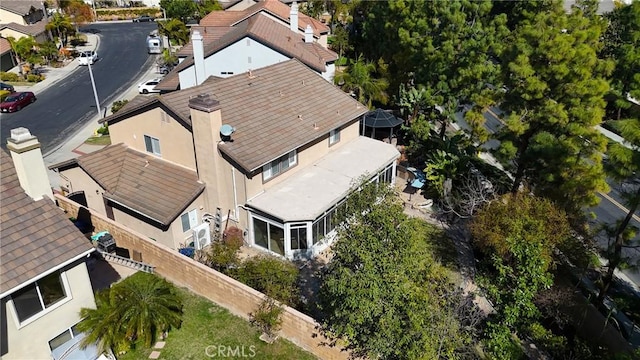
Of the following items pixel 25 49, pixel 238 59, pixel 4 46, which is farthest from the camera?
pixel 4 46

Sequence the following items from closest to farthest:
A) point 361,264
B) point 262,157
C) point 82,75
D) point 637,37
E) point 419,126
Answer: point 361,264, point 262,157, point 419,126, point 637,37, point 82,75

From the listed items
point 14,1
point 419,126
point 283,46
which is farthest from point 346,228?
point 14,1

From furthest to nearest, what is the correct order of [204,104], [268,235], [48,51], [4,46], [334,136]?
[48,51], [4,46], [334,136], [268,235], [204,104]

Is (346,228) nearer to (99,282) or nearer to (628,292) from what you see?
(99,282)

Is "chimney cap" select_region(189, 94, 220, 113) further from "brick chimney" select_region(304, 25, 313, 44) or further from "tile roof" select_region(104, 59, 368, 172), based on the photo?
"brick chimney" select_region(304, 25, 313, 44)

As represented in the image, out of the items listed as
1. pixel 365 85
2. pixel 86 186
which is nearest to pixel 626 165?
pixel 365 85

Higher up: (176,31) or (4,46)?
(176,31)

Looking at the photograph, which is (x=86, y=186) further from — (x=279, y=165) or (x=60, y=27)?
(x=60, y=27)
